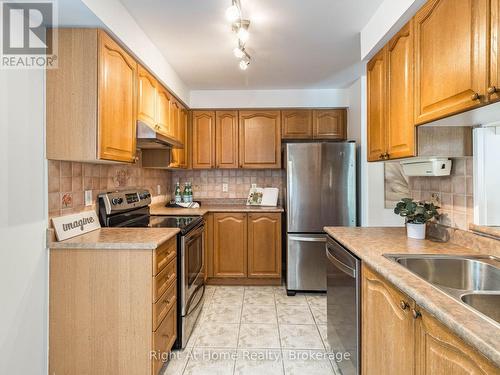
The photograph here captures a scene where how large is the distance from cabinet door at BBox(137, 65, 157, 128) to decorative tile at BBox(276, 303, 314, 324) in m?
2.06

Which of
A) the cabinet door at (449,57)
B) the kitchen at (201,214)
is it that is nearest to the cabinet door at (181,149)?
the kitchen at (201,214)

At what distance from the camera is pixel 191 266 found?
2307mm

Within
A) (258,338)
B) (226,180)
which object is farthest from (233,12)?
(226,180)

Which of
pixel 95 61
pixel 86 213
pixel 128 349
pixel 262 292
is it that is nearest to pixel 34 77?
pixel 95 61

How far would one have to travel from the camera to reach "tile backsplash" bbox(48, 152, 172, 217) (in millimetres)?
1693

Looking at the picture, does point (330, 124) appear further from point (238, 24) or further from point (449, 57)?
point (449, 57)

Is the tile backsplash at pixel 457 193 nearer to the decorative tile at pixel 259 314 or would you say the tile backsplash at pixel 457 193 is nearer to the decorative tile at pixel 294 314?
the decorative tile at pixel 294 314

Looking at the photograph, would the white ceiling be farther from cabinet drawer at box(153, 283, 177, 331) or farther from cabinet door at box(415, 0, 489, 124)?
cabinet drawer at box(153, 283, 177, 331)

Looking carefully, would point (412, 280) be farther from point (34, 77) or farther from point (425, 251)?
point (34, 77)

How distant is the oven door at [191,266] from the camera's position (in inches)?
82.3

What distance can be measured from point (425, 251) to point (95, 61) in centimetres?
207

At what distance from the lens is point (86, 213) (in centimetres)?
193

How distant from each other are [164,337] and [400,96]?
80.4 inches

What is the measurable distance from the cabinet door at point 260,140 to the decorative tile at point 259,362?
2.15 meters
